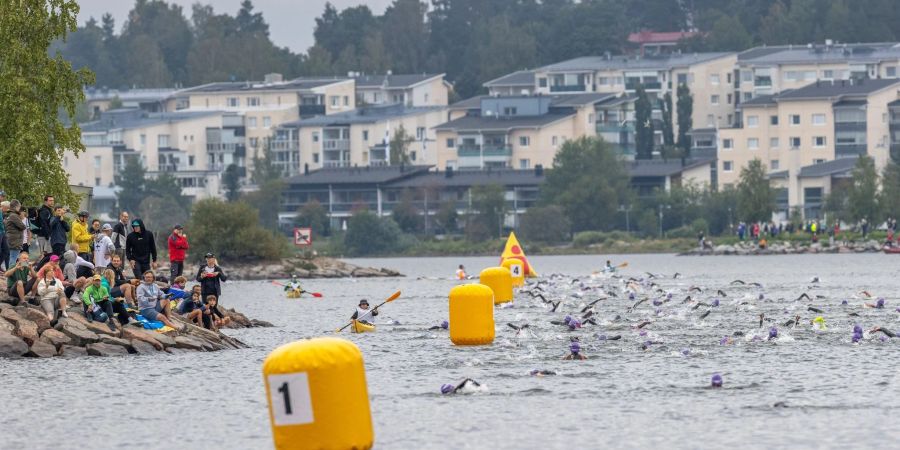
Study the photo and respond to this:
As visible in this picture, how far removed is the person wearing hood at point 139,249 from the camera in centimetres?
Answer: 4909

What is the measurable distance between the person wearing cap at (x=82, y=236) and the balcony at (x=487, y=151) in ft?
440

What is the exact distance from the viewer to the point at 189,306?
4816 cm

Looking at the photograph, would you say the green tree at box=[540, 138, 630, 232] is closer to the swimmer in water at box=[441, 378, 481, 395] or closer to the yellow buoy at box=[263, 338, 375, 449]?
the swimmer in water at box=[441, 378, 481, 395]

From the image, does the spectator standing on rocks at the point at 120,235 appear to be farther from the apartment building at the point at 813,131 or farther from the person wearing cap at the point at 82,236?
the apartment building at the point at 813,131

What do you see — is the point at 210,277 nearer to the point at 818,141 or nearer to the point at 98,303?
the point at 98,303

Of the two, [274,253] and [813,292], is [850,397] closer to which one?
[813,292]

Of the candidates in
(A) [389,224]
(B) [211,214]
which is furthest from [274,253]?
(A) [389,224]

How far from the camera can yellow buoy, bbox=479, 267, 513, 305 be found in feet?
206

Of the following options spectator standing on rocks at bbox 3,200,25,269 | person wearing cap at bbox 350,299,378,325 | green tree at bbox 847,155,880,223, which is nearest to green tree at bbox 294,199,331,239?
green tree at bbox 847,155,880,223

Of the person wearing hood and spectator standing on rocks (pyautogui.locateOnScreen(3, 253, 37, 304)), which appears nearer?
spectator standing on rocks (pyautogui.locateOnScreen(3, 253, 37, 304))

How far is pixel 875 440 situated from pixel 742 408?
12.7ft

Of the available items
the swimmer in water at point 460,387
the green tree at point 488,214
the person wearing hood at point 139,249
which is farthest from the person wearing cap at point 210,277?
the green tree at point 488,214

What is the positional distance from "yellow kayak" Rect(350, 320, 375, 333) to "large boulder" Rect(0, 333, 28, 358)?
10.4m

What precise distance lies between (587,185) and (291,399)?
5080 inches
